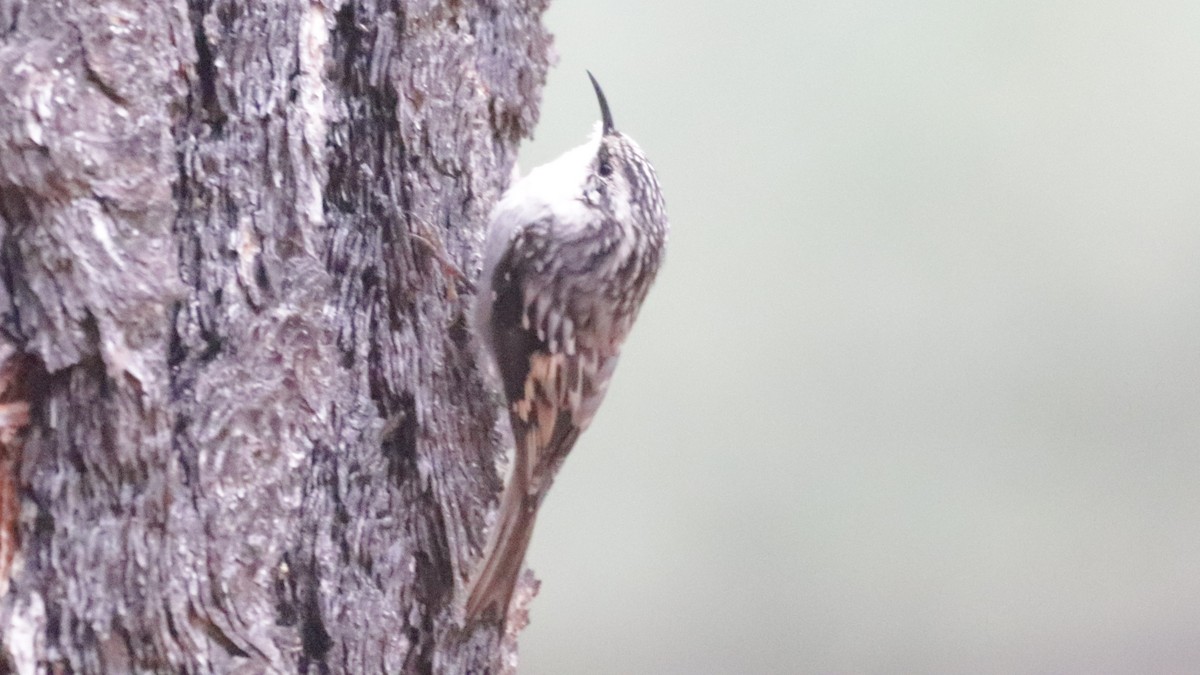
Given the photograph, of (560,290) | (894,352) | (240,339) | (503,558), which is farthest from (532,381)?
(894,352)

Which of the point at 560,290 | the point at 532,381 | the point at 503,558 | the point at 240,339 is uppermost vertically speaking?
the point at 560,290

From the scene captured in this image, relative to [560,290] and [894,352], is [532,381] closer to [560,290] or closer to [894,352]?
[560,290]

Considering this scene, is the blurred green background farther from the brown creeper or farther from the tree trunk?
the tree trunk

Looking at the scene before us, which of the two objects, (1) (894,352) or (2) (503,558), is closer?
(2) (503,558)

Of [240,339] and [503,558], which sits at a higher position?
[240,339]

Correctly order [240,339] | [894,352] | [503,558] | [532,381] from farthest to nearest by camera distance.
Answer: [894,352] < [532,381] < [503,558] < [240,339]

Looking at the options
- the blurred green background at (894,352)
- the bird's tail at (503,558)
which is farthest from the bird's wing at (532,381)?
the blurred green background at (894,352)

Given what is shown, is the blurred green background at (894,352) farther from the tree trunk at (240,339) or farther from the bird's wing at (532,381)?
the tree trunk at (240,339)
